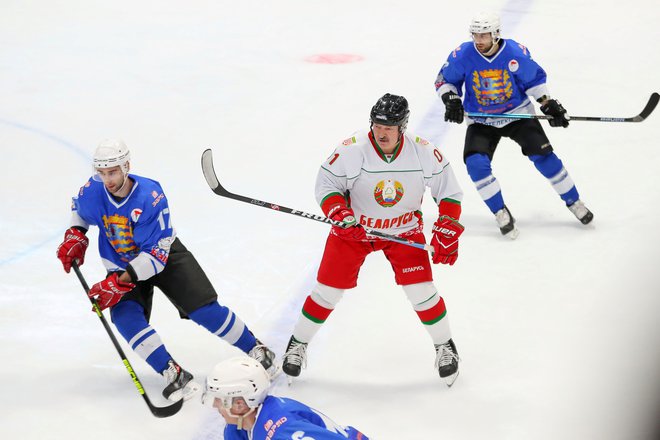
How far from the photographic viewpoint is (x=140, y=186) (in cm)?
336

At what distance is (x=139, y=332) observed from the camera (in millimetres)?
3391

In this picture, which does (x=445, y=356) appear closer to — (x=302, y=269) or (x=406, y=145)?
(x=406, y=145)

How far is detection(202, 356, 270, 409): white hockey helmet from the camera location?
2396 mm

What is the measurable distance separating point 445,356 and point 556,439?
1.63 ft

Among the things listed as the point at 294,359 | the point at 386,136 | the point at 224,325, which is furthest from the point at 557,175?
the point at 224,325

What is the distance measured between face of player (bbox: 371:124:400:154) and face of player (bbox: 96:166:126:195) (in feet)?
2.81

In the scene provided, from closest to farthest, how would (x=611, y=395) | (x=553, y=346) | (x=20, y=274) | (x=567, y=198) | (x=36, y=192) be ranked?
(x=611, y=395) → (x=553, y=346) → (x=20, y=274) → (x=567, y=198) → (x=36, y=192)

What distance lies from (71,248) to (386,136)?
1.13 metres

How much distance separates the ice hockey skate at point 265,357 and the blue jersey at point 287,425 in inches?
40.9

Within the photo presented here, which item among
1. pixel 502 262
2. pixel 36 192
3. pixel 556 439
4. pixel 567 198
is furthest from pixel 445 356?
pixel 36 192

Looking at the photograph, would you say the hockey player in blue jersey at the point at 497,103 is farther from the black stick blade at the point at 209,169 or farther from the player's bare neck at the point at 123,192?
the player's bare neck at the point at 123,192

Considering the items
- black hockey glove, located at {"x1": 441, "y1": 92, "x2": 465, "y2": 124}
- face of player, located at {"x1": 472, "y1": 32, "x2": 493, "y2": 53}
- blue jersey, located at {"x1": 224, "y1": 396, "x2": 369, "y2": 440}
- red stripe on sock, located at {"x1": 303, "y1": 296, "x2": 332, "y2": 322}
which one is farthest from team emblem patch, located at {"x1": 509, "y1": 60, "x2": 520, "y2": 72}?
blue jersey, located at {"x1": 224, "y1": 396, "x2": 369, "y2": 440}

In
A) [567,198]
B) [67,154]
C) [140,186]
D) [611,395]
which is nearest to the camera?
[611,395]

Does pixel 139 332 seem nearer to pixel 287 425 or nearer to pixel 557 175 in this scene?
pixel 287 425
